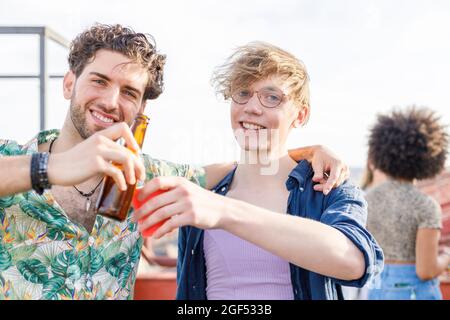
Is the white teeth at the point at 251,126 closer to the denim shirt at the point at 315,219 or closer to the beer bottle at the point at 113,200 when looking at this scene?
the denim shirt at the point at 315,219

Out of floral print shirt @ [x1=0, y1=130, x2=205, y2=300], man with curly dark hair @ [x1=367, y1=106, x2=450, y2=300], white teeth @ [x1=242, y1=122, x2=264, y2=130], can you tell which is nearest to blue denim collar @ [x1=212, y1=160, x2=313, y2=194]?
white teeth @ [x1=242, y1=122, x2=264, y2=130]

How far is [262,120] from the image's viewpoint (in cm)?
179

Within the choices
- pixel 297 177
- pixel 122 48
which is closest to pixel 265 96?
pixel 297 177

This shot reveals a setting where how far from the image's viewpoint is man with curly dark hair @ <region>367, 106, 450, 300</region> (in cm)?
300

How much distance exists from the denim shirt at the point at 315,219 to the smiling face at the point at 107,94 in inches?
Result: 16.1

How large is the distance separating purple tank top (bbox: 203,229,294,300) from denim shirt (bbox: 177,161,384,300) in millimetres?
38

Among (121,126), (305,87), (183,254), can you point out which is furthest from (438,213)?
(121,126)

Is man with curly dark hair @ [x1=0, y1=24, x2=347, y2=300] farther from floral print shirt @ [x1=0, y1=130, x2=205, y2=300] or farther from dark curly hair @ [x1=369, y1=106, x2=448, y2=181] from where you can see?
dark curly hair @ [x1=369, y1=106, x2=448, y2=181]

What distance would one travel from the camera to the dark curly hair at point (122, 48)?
6.64ft

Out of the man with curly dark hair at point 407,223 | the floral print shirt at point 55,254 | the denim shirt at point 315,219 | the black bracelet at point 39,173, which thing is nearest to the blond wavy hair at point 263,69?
the denim shirt at point 315,219

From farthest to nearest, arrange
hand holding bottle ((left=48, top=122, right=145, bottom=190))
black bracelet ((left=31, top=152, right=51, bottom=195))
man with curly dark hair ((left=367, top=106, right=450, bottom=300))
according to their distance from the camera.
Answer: man with curly dark hair ((left=367, top=106, right=450, bottom=300))
black bracelet ((left=31, top=152, right=51, bottom=195))
hand holding bottle ((left=48, top=122, right=145, bottom=190))

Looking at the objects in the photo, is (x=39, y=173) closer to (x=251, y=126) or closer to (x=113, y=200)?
(x=113, y=200)

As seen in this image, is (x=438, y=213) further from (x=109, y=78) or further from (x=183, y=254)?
(x=109, y=78)

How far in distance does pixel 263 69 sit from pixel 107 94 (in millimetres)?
518
